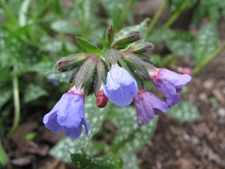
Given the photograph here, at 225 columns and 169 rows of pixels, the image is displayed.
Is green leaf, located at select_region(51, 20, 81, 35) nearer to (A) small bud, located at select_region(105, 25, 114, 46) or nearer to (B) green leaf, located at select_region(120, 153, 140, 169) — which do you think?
(A) small bud, located at select_region(105, 25, 114, 46)

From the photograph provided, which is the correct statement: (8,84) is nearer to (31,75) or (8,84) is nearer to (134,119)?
(31,75)

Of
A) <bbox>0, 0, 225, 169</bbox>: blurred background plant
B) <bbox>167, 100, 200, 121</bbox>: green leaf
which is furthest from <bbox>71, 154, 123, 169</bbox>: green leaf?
<bbox>167, 100, 200, 121</bbox>: green leaf

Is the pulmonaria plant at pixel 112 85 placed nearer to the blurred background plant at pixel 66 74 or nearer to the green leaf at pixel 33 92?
the blurred background plant at pixel 66 74

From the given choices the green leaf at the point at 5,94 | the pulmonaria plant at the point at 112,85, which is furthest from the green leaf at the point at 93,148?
the green leaf at the point at 5,94

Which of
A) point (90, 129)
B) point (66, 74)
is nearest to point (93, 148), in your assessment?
point (90, 129)

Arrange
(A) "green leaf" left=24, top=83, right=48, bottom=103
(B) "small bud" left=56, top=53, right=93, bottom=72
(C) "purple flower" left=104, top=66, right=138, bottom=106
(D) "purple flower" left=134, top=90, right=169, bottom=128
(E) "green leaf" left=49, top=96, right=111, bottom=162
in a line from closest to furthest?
(C) "purple flower" left=104, top=66, right=138, bottom=106 < (D) "purple flower" left=134, top=90, right=169, bottom=128 < (B) "small bud" left=56, top=53, right=93, bottom=72 < (E) "green leaf" left=49, top=96, right=111, bottom=162 < (A) "green leaf" left=24, top=83, right=48, bottom=103

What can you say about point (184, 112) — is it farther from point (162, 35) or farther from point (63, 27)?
point (63, 27)
